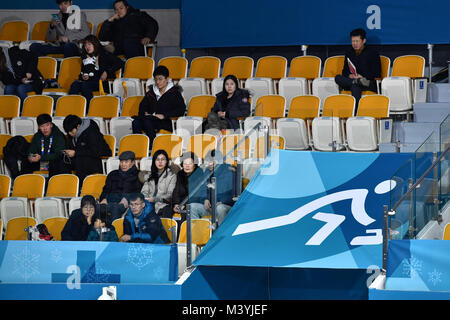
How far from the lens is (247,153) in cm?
799

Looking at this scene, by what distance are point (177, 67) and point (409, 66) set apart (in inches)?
117

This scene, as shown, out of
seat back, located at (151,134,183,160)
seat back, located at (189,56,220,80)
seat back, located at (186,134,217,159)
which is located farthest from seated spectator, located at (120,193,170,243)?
seat back, located at (189,56,220,80)

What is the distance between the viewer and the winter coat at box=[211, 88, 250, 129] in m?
8.97

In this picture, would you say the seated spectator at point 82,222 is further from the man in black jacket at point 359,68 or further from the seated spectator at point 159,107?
the man in black jacket at point 359,68

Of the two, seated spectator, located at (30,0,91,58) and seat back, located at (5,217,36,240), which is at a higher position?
seated spectator, located at (30,0,91,58)

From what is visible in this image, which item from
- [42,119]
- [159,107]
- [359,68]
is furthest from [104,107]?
[359,68]

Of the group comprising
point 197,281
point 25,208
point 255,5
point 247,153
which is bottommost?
point 197,281

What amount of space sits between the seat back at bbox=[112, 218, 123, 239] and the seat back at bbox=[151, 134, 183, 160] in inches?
71.7

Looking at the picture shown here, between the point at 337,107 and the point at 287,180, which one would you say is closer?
the point at 287,180

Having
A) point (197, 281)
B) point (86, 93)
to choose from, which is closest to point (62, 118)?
point (86, 93)

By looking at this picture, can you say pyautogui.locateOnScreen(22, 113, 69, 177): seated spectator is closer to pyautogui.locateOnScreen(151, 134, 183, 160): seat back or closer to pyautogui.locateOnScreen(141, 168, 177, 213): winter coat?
pyautogui.locateOnScreen(151, 134, 183, 160): seat back

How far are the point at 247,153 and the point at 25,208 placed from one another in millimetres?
2130

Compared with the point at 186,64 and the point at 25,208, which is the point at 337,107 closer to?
the point at 186,64

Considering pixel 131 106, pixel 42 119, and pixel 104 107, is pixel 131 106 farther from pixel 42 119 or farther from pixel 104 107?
pixel 42 119
